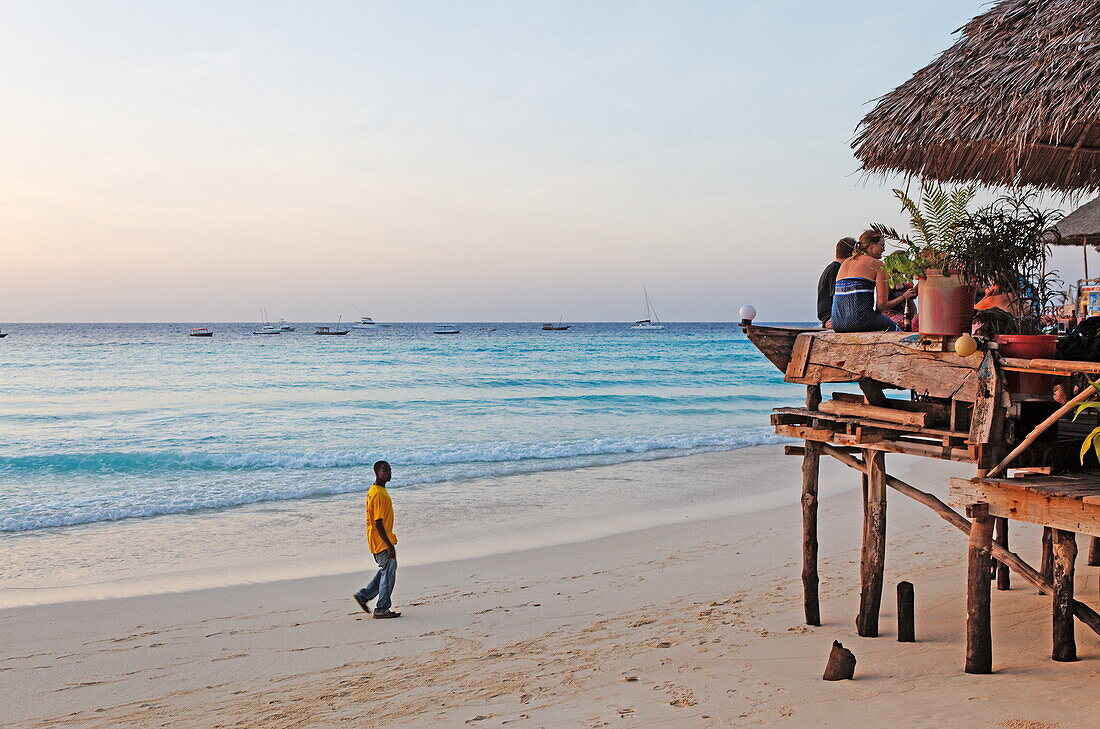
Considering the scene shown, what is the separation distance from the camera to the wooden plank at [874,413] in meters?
5.88

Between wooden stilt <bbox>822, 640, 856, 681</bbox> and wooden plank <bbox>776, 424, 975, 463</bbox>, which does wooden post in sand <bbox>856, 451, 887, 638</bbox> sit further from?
wooden stilt <bbox>822, 640, 856, 681</bbox>

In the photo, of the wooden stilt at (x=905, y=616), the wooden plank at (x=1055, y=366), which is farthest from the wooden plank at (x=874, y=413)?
the wooden stilt at (x=905, y=616)

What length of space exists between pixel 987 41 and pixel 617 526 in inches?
315

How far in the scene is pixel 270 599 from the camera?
8.83 m

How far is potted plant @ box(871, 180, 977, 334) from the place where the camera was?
5277mm

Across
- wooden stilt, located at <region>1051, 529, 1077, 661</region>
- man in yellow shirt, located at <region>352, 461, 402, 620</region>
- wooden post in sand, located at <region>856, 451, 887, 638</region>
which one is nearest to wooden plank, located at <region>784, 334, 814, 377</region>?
wooden post in sand, located at <region>856, 451, 887, 638</region>

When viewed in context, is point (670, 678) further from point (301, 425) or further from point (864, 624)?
point (301, 425)

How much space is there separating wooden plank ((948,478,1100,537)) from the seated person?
1.47m

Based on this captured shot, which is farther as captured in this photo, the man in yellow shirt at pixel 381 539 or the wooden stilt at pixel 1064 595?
the man in yellow shirt at pixel 381 539

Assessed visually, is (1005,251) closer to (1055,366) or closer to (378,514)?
(1055,366)

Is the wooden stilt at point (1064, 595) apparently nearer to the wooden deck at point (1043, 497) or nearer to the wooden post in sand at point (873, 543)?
the wooden deck at point (1043, 497)

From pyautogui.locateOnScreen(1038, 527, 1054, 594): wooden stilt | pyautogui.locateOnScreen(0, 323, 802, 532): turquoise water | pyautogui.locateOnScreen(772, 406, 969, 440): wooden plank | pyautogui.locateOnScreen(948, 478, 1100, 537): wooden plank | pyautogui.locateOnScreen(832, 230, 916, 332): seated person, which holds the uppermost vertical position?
pyautogui.locateOnScreen(832, 230, 916, 332): seated person

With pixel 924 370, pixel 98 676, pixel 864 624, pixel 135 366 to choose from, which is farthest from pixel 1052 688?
pixel 135 366

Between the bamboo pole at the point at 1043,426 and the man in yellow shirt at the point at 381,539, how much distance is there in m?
4.95
